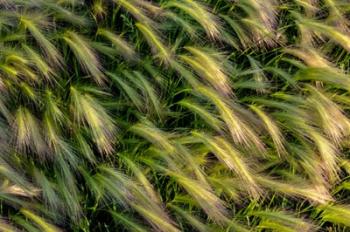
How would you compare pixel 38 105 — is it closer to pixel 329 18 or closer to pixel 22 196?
pixel 22 196

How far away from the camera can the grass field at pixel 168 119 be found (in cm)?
199

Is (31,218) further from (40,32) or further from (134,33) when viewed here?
(134,33)

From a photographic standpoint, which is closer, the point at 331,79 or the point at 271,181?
the point at 271,181

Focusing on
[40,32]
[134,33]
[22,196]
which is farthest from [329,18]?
[22,196]

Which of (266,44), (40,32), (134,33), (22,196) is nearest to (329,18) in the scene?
(266,44)

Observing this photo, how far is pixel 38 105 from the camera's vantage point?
2094 millimetres

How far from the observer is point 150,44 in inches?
86.3

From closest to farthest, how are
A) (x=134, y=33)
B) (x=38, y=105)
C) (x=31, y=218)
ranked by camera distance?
(x=31, y=218) < (x=38, y=105) < (x=134, y=33)

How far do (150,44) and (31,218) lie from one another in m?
A: 0.71

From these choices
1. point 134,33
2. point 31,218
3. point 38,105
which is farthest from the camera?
point 134,33

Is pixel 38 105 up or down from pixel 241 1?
down

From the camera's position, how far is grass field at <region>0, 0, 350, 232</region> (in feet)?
6.52

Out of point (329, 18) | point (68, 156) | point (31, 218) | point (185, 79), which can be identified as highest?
point (329, 18)

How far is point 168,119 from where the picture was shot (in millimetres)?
2203
